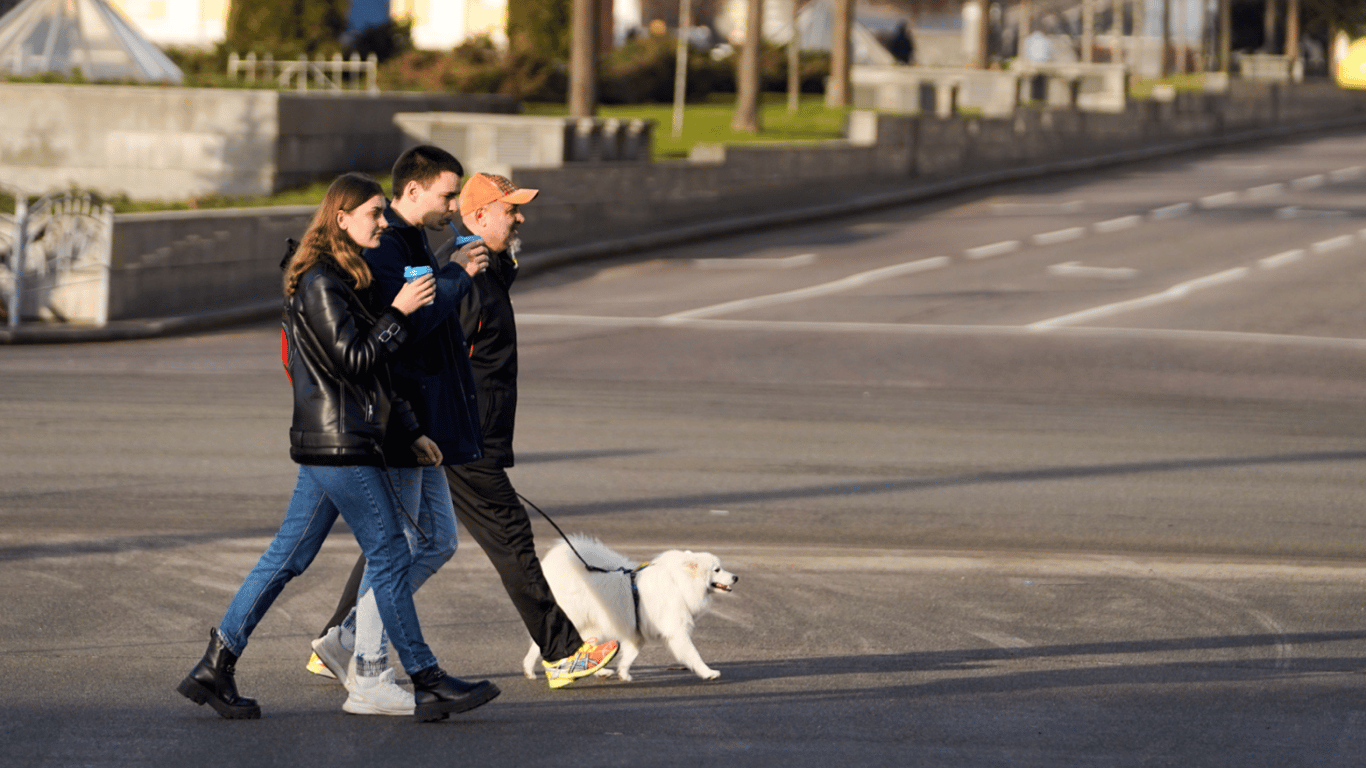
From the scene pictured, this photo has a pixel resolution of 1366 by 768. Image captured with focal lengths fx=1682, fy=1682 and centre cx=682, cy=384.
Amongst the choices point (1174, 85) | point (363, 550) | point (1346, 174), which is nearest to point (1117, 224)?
point (1346, 174)

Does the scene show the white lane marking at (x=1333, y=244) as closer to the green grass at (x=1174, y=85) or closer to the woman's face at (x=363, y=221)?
the green grass at (x=1174, y=85)

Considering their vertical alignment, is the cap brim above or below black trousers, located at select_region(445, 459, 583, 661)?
above

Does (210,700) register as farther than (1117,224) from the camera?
No

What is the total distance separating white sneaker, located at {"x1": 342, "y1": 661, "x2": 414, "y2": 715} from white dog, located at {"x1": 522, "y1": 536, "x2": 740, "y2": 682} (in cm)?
74

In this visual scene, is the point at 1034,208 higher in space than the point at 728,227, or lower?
higher

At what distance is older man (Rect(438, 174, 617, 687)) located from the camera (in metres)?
6.08

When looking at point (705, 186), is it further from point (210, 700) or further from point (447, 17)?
point (447, 17)

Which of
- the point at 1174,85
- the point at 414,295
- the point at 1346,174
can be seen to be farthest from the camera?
the point at 1174,85

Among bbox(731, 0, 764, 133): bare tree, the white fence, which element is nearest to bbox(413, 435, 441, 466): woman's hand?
the white fence

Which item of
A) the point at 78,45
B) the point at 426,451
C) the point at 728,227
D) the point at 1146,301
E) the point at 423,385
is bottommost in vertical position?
the point at 426,451

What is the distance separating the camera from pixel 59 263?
17.9 m

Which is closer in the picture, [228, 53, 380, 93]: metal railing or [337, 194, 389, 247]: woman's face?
[337, 194, 389, 247]: woman's face

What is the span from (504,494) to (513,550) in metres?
0.21

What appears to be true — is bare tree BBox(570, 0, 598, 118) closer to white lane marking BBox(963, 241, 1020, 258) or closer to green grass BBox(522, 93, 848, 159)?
green grass BBox(522, 93, 848, 159)
